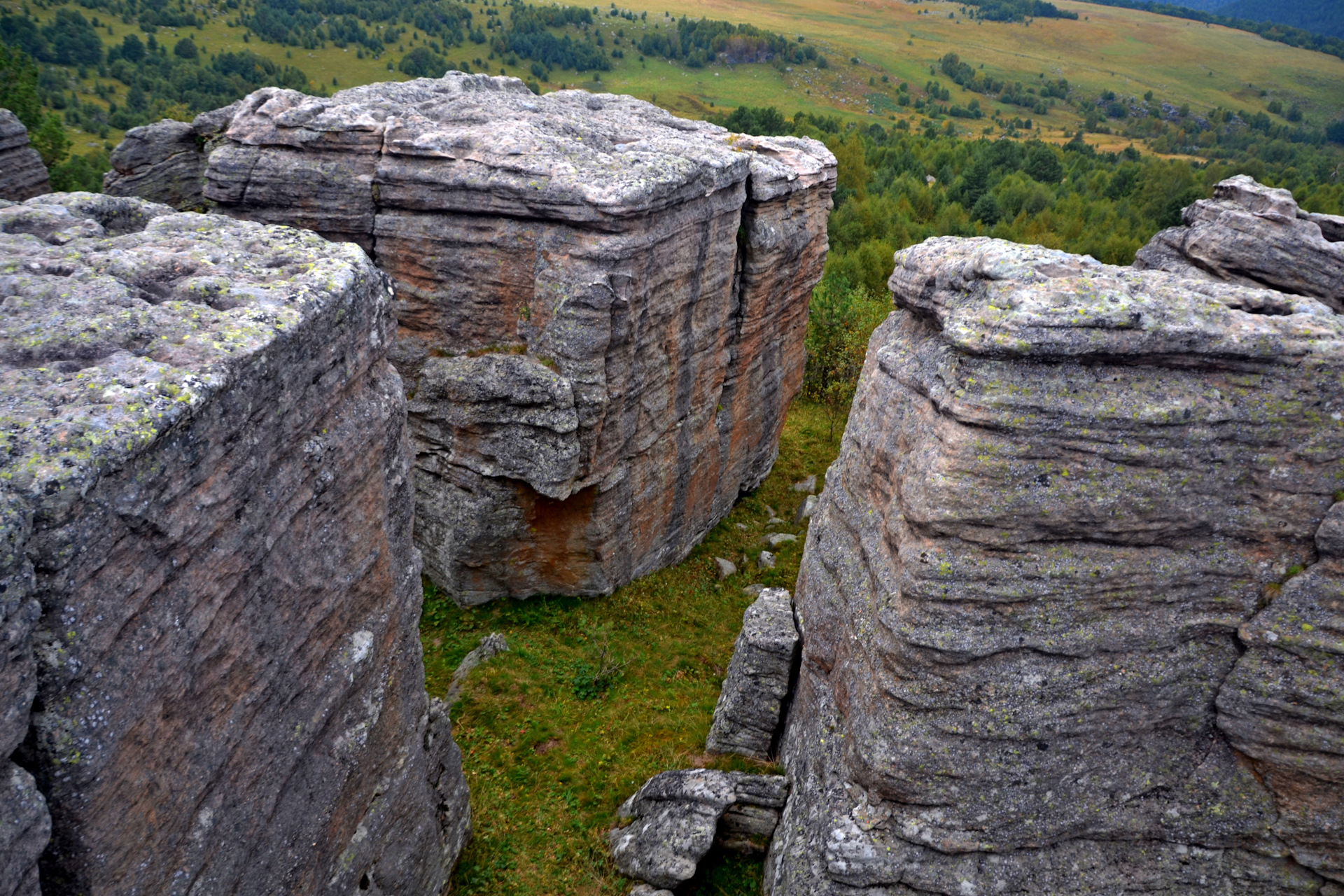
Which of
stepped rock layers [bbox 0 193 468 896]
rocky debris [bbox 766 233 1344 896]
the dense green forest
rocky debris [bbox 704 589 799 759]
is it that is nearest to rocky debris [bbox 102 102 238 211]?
stepped rock layers [bbox 0 193 468 896]

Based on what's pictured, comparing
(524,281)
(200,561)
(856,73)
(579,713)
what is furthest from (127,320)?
(856,73)


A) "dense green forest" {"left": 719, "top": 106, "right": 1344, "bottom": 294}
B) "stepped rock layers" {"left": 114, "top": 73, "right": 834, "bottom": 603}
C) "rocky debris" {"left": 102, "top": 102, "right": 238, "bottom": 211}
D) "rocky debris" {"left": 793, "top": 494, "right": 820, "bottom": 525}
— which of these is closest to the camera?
"stepped rock layers" {"left": 114, "top": 73, "right": 834, "bottom": 603}

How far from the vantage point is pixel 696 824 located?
14.8 meters

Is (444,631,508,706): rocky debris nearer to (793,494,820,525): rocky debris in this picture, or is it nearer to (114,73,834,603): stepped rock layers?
(114,73,834,603): stepped rock layers

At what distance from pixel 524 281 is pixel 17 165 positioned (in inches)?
799

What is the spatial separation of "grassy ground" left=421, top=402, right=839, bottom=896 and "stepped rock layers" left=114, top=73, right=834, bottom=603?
1.12m

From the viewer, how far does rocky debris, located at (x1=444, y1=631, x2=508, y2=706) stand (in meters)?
19.0

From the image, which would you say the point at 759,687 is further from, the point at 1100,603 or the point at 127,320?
the point at 127,320

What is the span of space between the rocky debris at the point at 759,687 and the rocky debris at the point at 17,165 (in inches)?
1079

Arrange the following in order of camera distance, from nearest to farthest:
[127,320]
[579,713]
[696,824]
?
[127,320] → [696,824] → [579,713]

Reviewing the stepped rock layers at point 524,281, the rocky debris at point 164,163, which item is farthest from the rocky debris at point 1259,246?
the rocky debris at point 164,163

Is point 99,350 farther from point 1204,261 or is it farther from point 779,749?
point 1204,261

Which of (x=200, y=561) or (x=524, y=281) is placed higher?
(x=200, y=561)

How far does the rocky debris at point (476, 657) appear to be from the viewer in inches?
747
